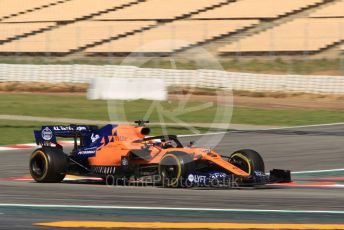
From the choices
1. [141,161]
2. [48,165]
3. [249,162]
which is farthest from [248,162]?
[48,165]

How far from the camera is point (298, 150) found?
19.8 meters

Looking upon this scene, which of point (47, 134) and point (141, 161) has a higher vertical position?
point (47, 134)

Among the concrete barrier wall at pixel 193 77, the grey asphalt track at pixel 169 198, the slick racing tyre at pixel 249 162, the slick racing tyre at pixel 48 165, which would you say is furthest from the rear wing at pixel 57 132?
the concrete barrier wall at pixel 193 77

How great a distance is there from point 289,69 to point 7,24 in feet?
76.1

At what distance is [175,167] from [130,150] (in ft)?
3.62

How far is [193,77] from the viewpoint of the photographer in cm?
4019

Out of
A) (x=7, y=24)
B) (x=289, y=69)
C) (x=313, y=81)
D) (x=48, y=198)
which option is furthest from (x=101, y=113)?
(x=7, y=24)

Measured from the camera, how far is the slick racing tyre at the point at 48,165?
1427 centimetres

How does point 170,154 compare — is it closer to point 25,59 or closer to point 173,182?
point 173,182

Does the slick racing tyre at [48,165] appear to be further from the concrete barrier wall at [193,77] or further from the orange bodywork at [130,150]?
the concrete barrier wall at [193,77]

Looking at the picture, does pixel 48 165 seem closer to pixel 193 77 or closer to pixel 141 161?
pixel 141 161

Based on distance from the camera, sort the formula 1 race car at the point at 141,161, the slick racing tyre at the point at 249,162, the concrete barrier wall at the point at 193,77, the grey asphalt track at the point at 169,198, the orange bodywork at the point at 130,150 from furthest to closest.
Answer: the concrete barrier wall at the point at 193,77, the slick racing tyre at the point at 249,162, the orange bodywork at the point at 130,150, the formula 1 race car at the point at 141,161, the grey asphalt track at the point at 169,198

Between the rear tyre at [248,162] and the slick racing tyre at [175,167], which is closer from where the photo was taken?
the slick racing tyre at [175,167]

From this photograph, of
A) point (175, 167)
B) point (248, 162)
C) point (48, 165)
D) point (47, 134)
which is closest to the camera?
point (175, 167)
